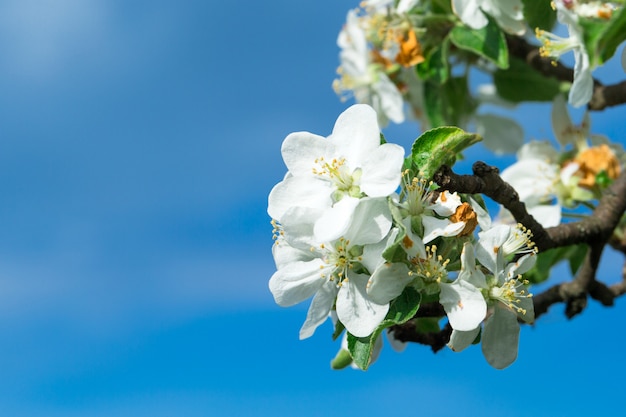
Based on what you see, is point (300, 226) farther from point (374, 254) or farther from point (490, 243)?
point (490, 243)

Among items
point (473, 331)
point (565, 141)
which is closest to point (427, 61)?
point (565, 141)

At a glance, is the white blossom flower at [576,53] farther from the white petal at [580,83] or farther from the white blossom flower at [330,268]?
the white blossom flower at [330,268]

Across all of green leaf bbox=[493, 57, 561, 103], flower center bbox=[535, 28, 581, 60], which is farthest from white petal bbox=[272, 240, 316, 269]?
green leaf bbox=[493, 57, 561, 103]

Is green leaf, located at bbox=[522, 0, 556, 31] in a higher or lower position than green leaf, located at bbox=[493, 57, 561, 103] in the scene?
lower

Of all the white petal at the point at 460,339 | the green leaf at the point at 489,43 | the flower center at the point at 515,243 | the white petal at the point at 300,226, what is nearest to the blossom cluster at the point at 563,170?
the green leaf at the point at 489,43

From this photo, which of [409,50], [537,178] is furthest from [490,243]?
[409,50]

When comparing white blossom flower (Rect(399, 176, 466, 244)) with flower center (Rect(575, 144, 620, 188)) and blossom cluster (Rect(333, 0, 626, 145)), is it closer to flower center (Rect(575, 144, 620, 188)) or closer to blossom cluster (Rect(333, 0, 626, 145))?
blossom cluster (Rect(333, 0, 626, 145))
